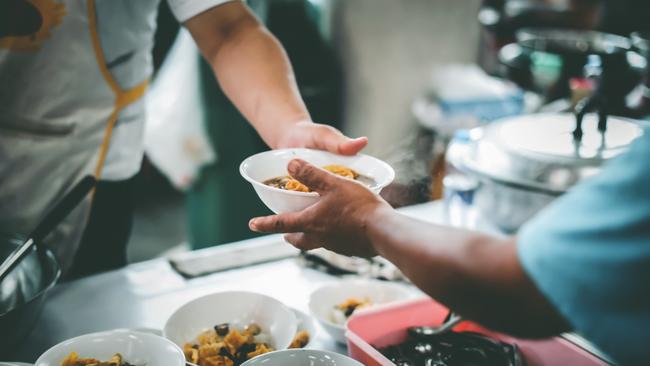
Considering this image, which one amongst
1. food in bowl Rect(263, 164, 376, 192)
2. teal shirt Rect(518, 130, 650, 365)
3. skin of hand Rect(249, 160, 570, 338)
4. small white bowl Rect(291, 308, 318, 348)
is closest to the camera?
teal shirt Rect(518, 130, 650, 365)

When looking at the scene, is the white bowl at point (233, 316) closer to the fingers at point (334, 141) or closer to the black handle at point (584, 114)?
the fingers at point (334, 141)

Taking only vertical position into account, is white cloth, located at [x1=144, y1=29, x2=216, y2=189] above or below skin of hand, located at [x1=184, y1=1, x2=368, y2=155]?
below

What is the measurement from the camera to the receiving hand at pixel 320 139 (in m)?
1.36

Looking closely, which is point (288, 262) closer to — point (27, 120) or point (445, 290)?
point (27, 120)

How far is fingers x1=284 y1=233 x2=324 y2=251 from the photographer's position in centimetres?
114

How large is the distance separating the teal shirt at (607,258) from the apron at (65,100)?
147 centimetres

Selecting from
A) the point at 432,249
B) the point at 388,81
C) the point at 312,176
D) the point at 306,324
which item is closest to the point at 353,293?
the point at 306,324

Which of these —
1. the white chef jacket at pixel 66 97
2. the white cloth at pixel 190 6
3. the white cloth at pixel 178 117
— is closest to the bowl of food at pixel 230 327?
the white chef jacket at pixel 66 97

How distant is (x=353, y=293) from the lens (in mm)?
1705

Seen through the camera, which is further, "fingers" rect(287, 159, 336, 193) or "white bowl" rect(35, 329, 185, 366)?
"white bowl" rect(35, 329, 185, 366)

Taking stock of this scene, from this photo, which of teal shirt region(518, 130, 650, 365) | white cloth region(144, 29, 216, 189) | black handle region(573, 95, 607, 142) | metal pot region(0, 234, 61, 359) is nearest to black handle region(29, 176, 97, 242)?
metal pot region(0, 234, 61, 359)

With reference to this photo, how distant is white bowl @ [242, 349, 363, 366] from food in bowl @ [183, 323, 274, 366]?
0.44 feet

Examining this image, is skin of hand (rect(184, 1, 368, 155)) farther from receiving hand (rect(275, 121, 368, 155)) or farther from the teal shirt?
the teal shirt

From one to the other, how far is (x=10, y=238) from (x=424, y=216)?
1.50 meters
